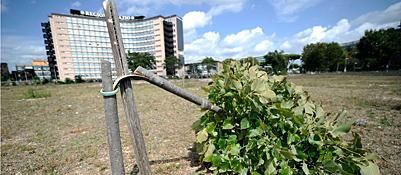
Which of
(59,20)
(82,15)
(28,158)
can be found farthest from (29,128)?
(82,15)

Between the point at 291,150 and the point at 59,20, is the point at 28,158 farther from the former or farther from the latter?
the point at 59,20

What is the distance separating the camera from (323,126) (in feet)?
7.41

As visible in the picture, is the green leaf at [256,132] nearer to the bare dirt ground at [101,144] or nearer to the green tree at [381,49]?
the bare dirt ground at [101,144]

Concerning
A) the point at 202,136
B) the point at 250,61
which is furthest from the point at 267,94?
the point at 250,61

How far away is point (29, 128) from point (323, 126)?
336 inches

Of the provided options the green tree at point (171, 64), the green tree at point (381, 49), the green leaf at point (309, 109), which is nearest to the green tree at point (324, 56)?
the green tree at point (381, 49)

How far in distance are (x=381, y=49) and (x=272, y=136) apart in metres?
70.7

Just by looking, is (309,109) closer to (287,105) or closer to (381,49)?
(287,105)

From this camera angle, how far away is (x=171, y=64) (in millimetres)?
92688

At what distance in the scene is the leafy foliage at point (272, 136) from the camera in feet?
7.04

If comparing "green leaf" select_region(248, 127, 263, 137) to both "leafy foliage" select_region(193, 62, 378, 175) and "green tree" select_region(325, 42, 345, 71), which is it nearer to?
"leafy foliage" select_region(193, 62, 378, 175)

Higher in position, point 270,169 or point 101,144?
point 270,169

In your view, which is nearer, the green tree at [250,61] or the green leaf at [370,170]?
the green leaf at [370,170]

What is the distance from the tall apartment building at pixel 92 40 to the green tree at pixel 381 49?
250 feet
